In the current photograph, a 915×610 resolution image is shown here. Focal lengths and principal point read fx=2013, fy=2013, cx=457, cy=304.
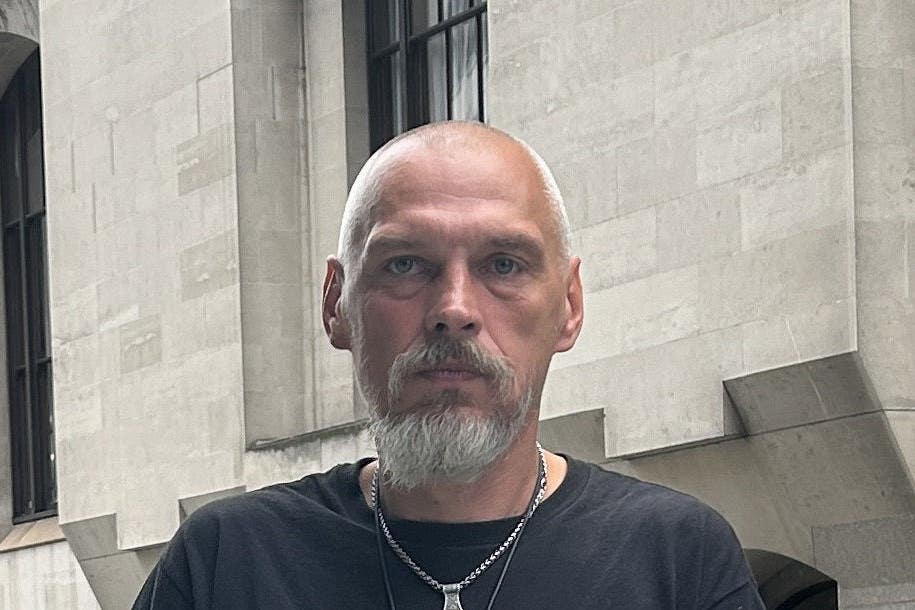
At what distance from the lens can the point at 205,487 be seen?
1464cm

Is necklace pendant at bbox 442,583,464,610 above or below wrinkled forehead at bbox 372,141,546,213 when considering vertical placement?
below

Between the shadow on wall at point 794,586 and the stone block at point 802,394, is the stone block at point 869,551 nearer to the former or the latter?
the stone block at point 802,394

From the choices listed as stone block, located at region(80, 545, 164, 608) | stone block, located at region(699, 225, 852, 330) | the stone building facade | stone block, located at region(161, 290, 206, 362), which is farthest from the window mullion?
stone block, located at region(699, 225, 852, 330)

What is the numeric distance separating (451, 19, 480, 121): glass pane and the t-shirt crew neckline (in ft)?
35.5

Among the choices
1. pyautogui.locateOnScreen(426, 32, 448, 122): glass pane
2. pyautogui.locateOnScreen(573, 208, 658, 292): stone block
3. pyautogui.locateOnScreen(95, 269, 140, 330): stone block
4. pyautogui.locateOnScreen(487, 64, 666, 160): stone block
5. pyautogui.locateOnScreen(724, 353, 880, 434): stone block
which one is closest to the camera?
pyautogui.locateOnScreen(724, 353, 880, 434): stone block

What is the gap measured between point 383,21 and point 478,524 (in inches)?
487

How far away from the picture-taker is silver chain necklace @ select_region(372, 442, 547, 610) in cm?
280

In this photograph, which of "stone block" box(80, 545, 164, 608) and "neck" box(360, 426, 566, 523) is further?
"stone block" box(80, 545, 164, 608)

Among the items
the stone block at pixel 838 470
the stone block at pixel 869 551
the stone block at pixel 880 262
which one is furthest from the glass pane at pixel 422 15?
the stone block at pixel 880 262

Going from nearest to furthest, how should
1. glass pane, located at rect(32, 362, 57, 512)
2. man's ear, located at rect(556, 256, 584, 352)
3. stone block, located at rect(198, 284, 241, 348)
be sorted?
man's ear, located at rect(556, 256, 584, 352)
stone block, located at rect(198, 284, 241, 348)
glass pane, located at rect(32, 362, 57, 512)

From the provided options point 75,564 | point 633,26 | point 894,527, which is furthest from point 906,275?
point 75,564

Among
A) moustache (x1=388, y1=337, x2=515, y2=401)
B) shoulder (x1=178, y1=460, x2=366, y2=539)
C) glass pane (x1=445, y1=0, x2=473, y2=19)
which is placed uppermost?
glass pane (x1=445, y1=0, x2=473, y2=19)

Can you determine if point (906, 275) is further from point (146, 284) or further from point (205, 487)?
point (146, 284)

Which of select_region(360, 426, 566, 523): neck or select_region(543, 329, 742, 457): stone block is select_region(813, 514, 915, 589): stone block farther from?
select_region(360, 426, 566, 523): neck
